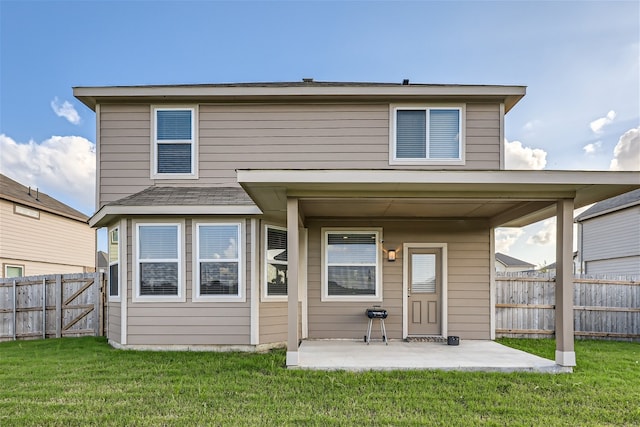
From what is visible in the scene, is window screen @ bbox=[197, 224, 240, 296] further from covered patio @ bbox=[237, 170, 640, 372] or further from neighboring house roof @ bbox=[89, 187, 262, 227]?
covered patio @ bbox=[237, 170, 640, 372]

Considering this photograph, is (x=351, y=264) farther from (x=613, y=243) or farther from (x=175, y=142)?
(x=613, y=243)

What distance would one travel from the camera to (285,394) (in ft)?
13.6

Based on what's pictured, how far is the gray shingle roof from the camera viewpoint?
21.0 feet

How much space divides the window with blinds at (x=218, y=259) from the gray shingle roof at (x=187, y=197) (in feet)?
1.44

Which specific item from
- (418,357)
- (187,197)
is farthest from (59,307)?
(418,357)

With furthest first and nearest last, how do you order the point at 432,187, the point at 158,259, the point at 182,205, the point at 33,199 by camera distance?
1. the point at 33,199
2. the point at 158,259
3. the point at 182,205
4. the point at 432,187

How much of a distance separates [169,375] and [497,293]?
6753 millimetres

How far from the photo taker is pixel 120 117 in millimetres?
7246

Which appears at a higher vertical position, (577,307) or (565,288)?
(565,288)

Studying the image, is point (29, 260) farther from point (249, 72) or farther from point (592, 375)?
point (592, 375)

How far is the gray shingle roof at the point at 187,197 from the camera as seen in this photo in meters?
6.41

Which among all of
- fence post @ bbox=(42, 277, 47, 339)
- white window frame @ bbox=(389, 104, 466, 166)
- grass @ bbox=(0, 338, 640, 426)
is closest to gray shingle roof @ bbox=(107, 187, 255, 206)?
grass @ bbox=(0, 338, 640, 426)

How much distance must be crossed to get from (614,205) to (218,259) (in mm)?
14070

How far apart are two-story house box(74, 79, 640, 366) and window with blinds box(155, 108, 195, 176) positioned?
2 cm
